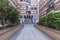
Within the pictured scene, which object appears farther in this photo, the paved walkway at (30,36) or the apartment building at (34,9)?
the apartment building at (34,9)

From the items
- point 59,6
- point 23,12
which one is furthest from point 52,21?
point 23,12

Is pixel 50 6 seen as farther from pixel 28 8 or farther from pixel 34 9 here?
pixel 34 9

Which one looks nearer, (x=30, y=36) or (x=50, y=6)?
(x=30, y=36)

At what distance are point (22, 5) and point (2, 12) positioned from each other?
321ft

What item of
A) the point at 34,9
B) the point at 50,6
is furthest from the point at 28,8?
the point at 50,6

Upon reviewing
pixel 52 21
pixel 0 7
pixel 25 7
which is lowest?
pixel 52 21

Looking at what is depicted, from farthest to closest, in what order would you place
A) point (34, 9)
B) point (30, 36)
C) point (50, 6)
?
point (34, 9), point (50, 6), point (30, 36)

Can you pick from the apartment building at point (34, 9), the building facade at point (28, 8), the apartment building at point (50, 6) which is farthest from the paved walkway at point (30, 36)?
the apartment building at point (34, 9)

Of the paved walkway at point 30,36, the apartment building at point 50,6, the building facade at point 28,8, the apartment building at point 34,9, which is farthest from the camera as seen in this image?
the apartment building at point 34,9

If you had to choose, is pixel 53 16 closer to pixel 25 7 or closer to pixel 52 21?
pixel 52 21

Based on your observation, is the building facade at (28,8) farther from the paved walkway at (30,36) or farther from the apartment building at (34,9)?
the paved walkway at (30,36)

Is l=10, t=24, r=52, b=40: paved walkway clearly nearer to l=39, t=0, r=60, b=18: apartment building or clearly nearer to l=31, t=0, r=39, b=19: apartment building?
l=39, t=0, r=60, b=18: apartment building

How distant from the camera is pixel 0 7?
31.7 meters

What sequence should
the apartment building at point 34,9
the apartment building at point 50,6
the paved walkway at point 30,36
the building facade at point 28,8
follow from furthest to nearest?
1. the apartment building at point 34,9
2. the building facade at point 28,8
3. the apartment building at point 50,6
4. the paved walkway at point 30,36
